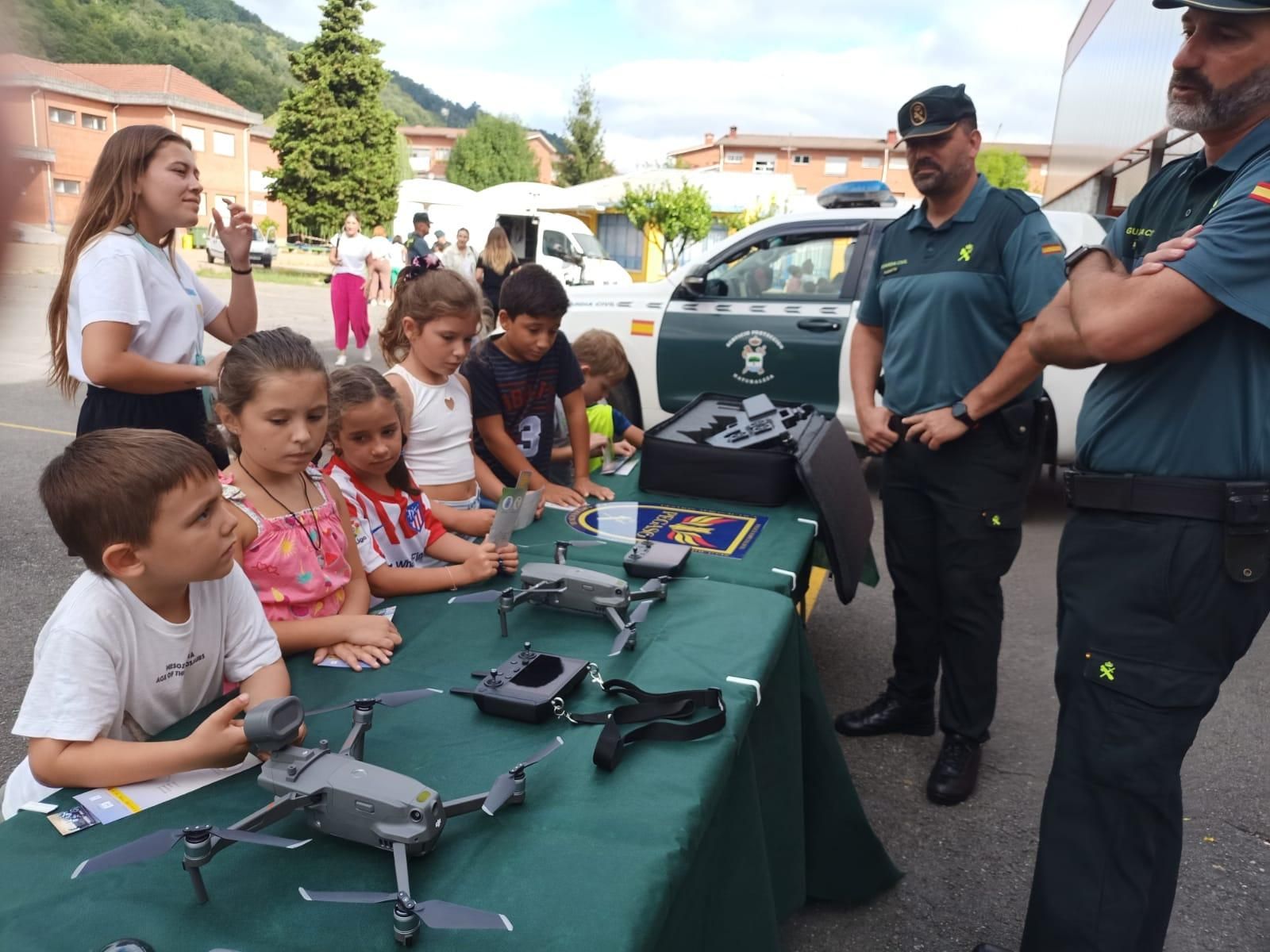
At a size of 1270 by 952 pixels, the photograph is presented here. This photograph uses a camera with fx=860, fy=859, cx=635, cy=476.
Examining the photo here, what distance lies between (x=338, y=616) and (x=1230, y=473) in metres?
1.71

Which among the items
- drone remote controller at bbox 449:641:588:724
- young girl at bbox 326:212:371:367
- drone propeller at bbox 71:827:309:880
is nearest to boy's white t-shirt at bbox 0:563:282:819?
drone propeller at bbox 71:827:309:880

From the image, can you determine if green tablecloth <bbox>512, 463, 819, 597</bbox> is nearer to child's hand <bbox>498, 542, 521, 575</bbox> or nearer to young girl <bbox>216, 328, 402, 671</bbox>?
child's hand <bbox>498, 542, 521, 575</bbox>

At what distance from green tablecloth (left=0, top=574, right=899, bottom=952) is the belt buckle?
0.86m

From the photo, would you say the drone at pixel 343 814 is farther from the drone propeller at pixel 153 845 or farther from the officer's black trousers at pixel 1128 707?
the officer's black trousers at pixel 1128 707

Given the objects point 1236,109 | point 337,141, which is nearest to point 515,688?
point 1236,109

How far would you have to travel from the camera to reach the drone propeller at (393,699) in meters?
1.44

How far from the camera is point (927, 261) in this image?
8.82 feet

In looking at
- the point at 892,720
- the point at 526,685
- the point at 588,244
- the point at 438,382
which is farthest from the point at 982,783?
the point at 588,244

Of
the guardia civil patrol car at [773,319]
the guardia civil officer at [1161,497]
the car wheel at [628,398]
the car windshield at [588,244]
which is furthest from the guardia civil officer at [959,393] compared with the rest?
the car windshield at [588,244]

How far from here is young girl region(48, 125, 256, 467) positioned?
2176 mm

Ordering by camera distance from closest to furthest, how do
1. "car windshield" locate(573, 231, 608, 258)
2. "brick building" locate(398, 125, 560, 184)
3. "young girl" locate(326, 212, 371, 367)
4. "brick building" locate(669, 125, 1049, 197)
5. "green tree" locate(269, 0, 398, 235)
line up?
"young girl" locate(326, 212, 371, 367) < "car windshield" locate(573, 231, 608, 258) < "green tree" locate(269, 0, 398, 235) < "brick building" locate(669, 125, 1049, 197) < "brick building" locate(398, 125, 560, 184)

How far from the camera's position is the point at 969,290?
2.57 m

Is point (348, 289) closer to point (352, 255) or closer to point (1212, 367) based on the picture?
point (352, 255)

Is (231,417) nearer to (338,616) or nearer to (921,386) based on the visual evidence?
(338,616)
